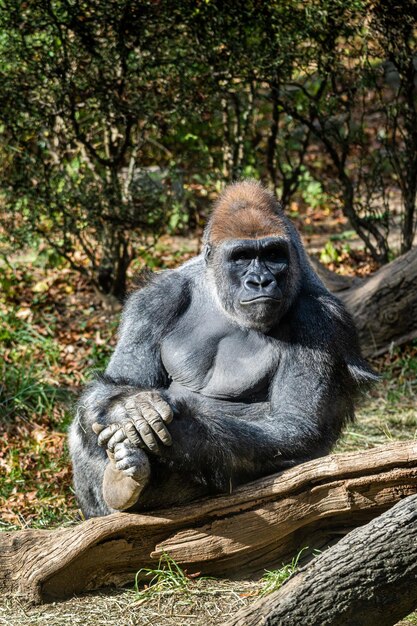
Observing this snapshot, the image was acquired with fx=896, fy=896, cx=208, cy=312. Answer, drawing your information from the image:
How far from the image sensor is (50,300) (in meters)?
8.87

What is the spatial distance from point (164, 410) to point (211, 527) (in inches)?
27.4

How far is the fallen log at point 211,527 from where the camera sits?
13.6 ft

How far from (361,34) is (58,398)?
3932 mm

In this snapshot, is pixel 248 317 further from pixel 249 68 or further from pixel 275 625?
pixel 249 68

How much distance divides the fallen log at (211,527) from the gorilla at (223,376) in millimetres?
122

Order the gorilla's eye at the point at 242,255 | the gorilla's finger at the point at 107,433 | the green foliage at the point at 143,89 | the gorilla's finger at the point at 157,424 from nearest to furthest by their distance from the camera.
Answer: the gorilla's finger at the point at 157,424 < the gorilla's finger at the point at 107,433 < the gorilla's eye at the point at 242,255 < the green foliage at the point at 143,89

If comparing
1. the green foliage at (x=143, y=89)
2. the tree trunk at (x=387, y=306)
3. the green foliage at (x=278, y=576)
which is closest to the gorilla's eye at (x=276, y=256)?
the green foliage at (x=278, y=576)

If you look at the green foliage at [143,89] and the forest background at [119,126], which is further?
the green foliage at [143,89]

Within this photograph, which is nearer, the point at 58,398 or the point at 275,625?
the point at 275,625

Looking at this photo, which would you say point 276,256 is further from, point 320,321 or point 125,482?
point 125,482

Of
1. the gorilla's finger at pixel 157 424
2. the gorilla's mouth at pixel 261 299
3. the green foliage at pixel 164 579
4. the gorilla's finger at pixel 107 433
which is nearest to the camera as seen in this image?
the gorilla's finger at pixel 157 424

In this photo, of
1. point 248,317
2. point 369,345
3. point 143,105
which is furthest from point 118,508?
point 143,105

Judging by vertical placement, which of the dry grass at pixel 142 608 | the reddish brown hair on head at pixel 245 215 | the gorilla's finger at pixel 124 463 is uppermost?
the reddish brown hair on head at pixel 245 215

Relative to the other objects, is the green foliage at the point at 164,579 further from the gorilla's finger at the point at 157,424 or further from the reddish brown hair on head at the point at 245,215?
the reddish brown hair on head at the point at 245,215
